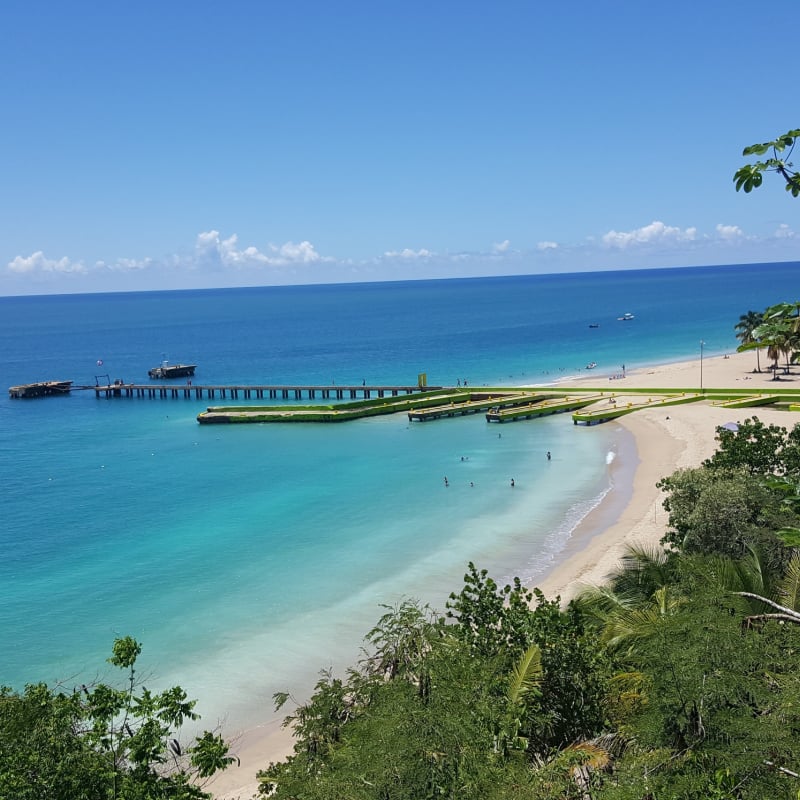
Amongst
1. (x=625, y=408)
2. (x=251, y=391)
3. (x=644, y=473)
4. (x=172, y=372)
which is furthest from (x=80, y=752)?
(x=172, y=372)

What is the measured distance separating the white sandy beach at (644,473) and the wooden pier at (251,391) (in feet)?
71.6

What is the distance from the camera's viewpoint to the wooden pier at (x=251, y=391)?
87.1 metres

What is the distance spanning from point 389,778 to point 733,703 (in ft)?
15.3

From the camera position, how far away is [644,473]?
48.4m

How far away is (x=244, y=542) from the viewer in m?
39.4

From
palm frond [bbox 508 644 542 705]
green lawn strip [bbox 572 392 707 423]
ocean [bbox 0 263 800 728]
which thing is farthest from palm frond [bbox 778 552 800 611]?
green lawn strip [bbox 572 392 707 423]

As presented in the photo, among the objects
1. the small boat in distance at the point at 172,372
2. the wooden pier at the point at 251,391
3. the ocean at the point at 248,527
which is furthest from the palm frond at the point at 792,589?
the small boat in distance at the point at 172,372

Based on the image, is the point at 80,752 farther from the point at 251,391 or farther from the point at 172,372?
the point at 172,372

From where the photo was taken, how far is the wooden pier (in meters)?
87.1

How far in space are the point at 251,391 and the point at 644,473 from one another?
188 ft

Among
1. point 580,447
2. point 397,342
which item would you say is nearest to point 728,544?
point 580,447

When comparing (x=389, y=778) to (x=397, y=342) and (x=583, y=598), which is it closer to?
(x=583, y=598)

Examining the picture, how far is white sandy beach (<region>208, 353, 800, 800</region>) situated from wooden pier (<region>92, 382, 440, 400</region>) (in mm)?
21823

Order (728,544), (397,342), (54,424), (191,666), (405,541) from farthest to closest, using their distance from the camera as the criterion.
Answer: (397,342), (54,424), (405,541), (191,666), (728,544)
